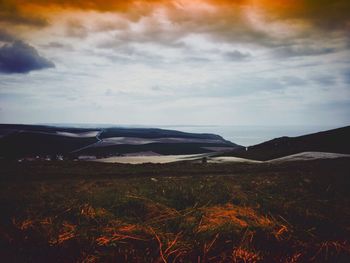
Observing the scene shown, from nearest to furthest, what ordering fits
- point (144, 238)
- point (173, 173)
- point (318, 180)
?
1. point (144, 238)
2. point (318, 180)
3. point (173, 173)

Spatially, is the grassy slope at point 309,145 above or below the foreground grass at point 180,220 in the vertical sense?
above

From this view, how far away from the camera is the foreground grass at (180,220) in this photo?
7.17 ft

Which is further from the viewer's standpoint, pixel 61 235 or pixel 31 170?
pixel 31 170

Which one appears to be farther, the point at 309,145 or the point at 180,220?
the point at 309,145

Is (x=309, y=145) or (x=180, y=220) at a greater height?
(x=309, y=145)

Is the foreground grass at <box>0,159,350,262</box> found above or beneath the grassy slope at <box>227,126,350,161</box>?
beneath

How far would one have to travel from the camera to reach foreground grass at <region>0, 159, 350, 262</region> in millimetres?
2186

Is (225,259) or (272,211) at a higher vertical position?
(272,211)

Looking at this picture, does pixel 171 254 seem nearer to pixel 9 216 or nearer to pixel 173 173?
pixel 9 216

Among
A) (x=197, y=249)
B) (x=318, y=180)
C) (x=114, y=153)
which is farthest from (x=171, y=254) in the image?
(x=114, y=153)

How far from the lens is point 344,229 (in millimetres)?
2475

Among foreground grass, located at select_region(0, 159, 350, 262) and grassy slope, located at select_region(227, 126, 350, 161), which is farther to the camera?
grassy slope, located at select_region(227, 126, 350, 161)

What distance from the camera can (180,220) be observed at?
2617 mm

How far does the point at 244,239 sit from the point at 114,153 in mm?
13264
